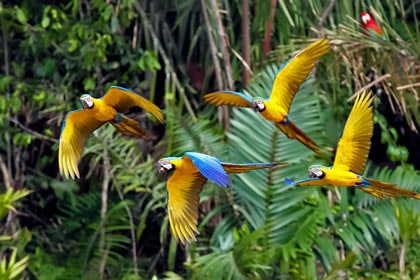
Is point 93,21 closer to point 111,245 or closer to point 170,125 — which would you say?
point 170,125

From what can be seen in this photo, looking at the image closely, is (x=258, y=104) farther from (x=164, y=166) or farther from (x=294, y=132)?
(x=164, y=166)

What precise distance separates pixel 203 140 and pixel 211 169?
234 cm

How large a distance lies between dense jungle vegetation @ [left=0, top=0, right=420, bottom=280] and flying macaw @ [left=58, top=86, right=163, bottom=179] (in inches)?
64.5

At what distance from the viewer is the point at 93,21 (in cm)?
448

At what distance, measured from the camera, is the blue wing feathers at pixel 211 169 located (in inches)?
58.2

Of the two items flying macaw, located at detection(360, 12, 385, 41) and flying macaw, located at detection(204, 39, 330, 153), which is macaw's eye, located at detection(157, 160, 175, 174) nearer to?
flying macaw, located at detection(204, 39, 330, 153)

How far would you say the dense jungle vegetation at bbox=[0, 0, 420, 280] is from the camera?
11.8 ft

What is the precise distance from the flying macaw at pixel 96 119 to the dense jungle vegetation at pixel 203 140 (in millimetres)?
1639

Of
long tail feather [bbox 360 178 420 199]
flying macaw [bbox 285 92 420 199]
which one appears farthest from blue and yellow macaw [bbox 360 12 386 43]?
long tail feather [bbox 360 178 420 199]

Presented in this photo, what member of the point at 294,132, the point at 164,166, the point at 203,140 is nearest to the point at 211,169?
the point at 164,166

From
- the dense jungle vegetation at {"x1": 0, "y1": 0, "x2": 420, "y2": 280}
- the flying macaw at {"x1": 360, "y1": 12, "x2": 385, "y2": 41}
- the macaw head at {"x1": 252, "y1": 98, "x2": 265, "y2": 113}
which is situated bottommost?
the dense jungle vegetation at {"x1": 0, "y1": 0, "x2": 420, "y2": 280}

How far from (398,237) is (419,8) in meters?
1.42

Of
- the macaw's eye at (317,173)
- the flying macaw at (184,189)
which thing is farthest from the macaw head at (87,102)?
the macaw's eye at (317,173)

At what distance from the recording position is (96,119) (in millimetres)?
1765
